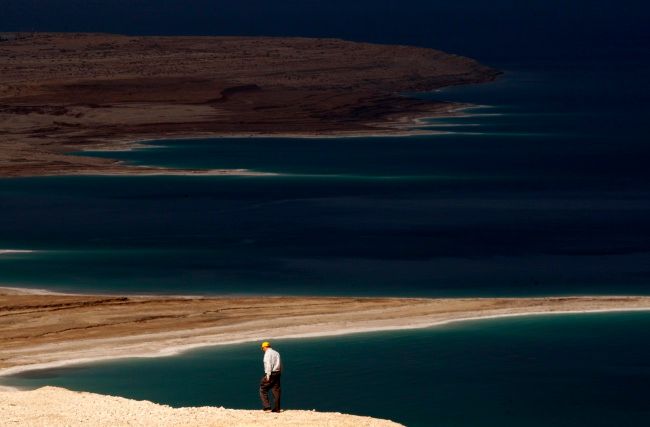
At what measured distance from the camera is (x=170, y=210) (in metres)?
49.9

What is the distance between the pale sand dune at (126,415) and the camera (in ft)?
65.7

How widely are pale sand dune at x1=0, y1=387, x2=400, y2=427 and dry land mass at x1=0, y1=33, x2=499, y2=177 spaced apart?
3664 centimetres

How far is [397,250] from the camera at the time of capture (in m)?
42.4

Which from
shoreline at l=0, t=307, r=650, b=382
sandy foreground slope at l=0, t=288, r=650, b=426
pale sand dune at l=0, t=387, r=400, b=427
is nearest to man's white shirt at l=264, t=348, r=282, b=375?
pale sand dune at l=0, t=387, r=400, b=427

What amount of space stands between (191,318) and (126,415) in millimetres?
11495

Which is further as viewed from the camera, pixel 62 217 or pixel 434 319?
pixel 62 217

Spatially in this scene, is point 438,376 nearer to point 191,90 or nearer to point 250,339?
point 250,339

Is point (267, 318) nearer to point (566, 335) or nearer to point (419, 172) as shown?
point (566, 335)

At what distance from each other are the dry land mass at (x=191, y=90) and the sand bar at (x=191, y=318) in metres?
25.1

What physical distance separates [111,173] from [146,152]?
7.02 metres

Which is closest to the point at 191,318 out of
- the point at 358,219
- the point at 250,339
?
the point at 250,339

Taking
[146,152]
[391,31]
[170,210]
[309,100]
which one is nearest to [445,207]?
[170,210]

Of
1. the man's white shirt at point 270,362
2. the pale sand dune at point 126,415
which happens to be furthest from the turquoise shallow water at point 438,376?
the pale sand dune at point 126,415

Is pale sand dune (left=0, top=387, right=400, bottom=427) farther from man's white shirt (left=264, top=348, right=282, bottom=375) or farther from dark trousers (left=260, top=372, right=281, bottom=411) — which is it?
man's white shirt (left=264, top=348, right=282, bottom=375)
